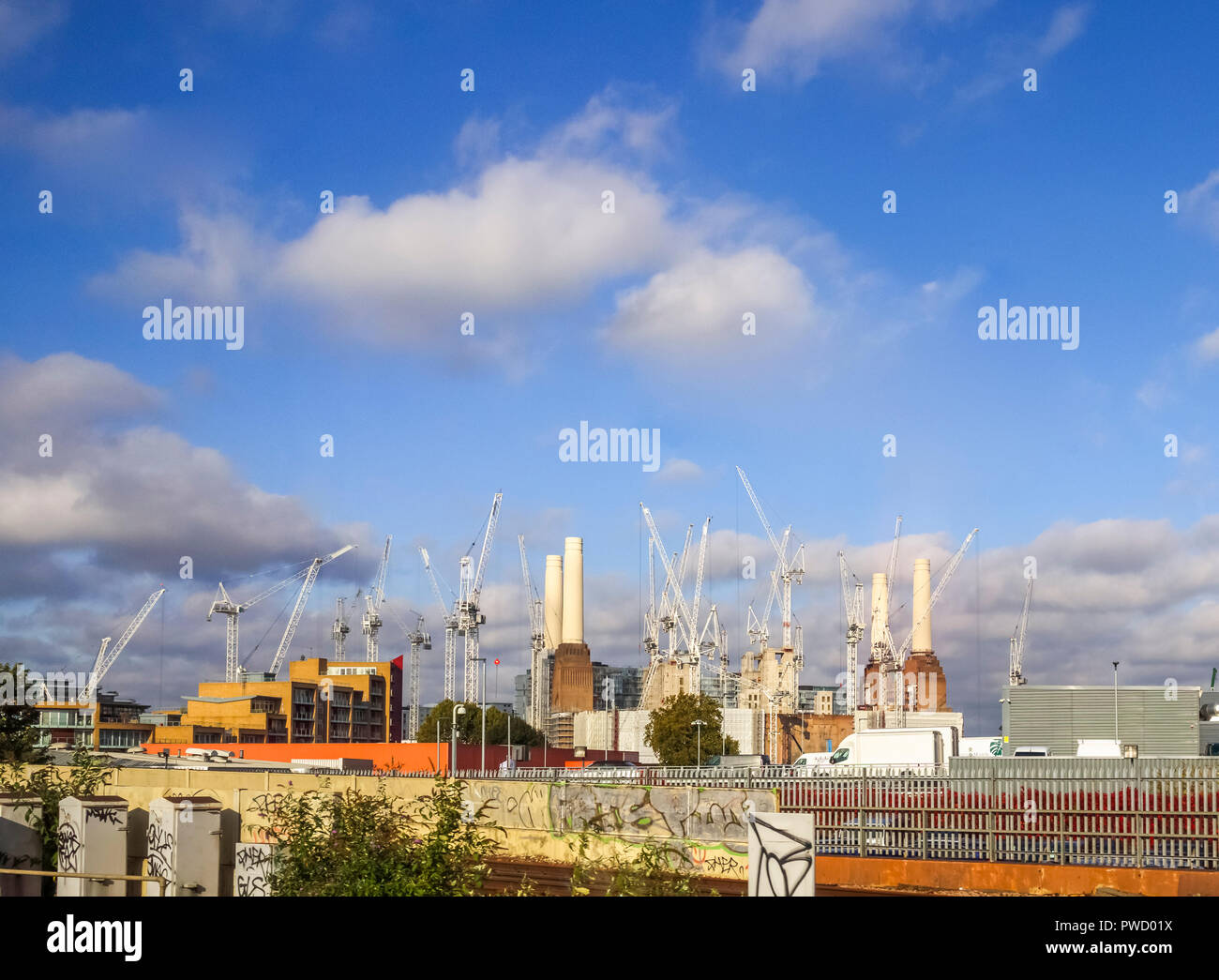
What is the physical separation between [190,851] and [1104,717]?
5762cm

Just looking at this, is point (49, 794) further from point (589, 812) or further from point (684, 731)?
point (684, 731)

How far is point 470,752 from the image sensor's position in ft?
371

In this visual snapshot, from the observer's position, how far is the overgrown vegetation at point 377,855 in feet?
50.9

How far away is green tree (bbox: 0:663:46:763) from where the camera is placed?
42094mm

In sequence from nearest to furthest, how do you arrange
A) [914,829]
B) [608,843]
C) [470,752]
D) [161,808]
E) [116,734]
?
[161,808] < [914,829] < [608,843] < [470,752] < [116,734]

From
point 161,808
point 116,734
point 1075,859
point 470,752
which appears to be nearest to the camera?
point 161,808

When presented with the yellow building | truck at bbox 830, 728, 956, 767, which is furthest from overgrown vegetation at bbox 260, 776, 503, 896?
the yellow building

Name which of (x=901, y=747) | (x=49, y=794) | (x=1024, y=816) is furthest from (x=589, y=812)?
(x=901, y=747)

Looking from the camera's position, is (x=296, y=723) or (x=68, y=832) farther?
(x=296, y=723)

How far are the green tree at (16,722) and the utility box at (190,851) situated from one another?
23.2m

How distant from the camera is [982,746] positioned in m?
76.9
